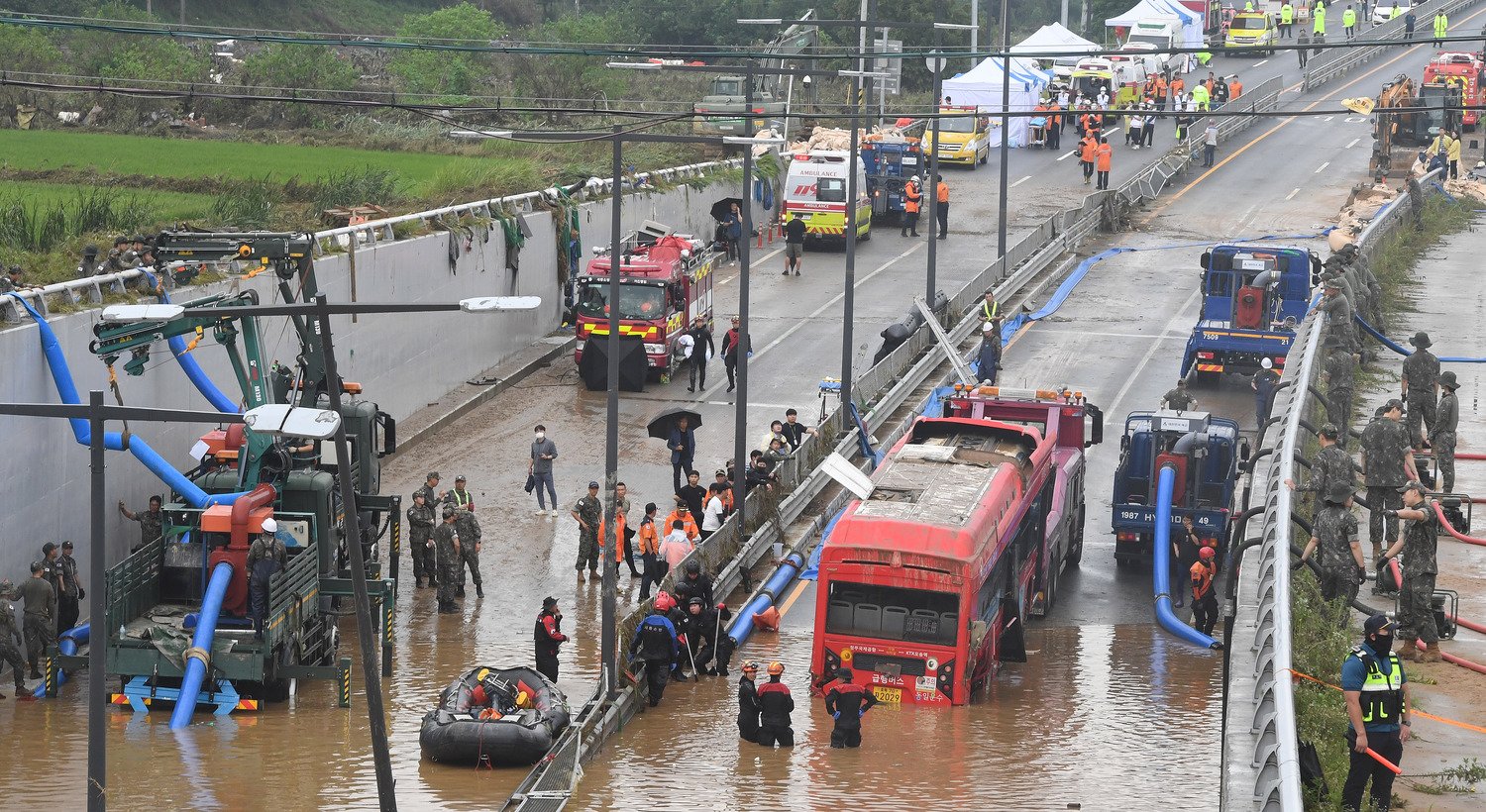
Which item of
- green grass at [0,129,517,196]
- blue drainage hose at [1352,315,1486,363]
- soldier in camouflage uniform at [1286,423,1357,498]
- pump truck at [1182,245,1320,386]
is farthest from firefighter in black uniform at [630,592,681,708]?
green grass at [0,129,517,196]

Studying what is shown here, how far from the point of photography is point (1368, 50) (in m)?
92.5

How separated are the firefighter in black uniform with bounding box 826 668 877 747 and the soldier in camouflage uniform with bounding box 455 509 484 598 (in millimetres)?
8642

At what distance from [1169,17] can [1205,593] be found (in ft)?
242

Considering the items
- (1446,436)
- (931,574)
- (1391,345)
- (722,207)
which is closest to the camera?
(931,574)

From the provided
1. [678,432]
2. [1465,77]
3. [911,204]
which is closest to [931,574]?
[678,432]

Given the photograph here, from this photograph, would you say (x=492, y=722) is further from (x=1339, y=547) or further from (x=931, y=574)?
(x=1339, y=547)

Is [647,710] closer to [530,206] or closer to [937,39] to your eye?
[530,206]

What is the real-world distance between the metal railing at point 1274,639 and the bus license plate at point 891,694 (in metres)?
4.39

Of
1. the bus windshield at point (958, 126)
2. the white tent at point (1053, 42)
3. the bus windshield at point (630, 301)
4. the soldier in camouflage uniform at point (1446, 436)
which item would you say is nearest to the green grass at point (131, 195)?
the bus windshield at point (630, 301)

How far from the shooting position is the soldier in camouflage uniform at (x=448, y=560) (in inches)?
1102

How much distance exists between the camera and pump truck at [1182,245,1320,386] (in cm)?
4034

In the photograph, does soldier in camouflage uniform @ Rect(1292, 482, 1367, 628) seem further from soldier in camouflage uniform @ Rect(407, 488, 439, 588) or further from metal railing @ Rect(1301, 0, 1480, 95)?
metal railing @ Rect(1301, 0, 1480, 95)

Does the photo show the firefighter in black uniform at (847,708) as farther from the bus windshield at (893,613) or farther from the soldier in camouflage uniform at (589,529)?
the soldier in camouflage uniform at (589,529)

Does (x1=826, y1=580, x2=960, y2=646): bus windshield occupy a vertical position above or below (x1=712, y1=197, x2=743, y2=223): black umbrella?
below
